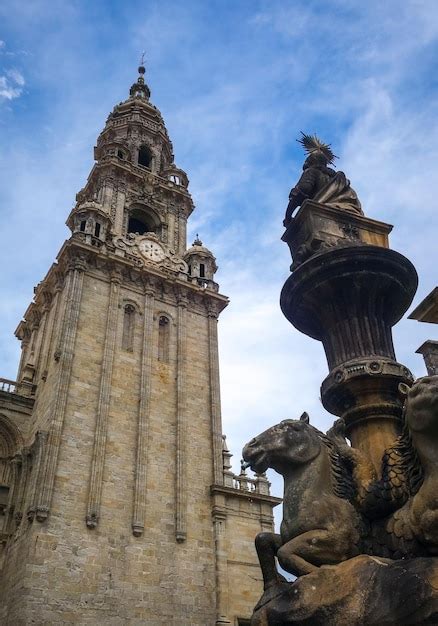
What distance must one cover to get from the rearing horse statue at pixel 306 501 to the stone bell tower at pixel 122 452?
1413 centimetres

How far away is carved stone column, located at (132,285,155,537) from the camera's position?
2025cm

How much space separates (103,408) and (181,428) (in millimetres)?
3467

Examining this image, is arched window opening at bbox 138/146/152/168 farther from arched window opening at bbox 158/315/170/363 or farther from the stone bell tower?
arched window opening at bbox 158/315/170/363

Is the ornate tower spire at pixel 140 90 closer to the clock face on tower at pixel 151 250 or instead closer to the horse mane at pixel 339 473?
the clock face on tower at pixel 151 250

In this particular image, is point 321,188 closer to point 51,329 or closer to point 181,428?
point 181,428

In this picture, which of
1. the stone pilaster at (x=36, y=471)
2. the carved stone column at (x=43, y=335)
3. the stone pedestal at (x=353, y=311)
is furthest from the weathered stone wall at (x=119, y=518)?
the stone pedestal at (x=353, y=311)

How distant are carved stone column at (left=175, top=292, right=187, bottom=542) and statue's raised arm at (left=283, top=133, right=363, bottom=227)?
50.1ft

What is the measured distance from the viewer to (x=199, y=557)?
2056 centimetres

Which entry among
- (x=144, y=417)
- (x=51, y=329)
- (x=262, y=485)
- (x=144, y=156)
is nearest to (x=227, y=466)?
(x=262, y=485)

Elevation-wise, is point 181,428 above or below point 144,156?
below

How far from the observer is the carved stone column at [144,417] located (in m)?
20.2

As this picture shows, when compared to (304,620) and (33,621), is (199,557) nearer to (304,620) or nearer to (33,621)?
(33,621)

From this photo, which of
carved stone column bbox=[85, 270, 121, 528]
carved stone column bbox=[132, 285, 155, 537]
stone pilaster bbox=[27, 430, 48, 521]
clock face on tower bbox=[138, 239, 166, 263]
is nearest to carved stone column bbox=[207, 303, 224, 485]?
carved stone column bbox=[132, 285, 155, 537]

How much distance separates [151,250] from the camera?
29.5 meters
